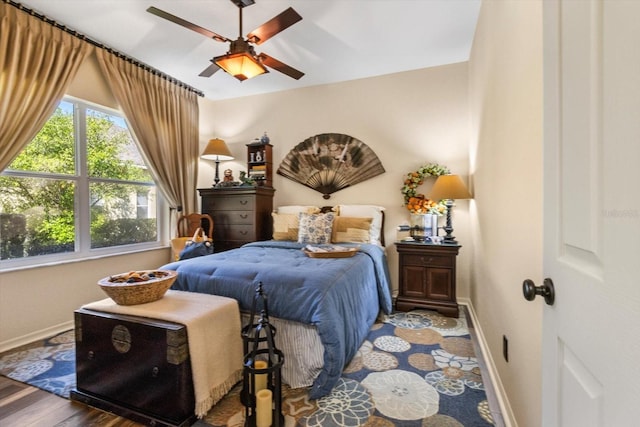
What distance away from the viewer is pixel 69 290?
283cm

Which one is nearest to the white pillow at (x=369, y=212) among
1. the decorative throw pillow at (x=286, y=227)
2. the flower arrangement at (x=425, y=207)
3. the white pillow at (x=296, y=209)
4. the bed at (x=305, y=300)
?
the white pillow at (x=296, y=209)

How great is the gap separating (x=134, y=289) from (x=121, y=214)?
220cm

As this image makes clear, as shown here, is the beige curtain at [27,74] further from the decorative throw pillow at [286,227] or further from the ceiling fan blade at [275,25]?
the decorative throw pillow at [286,227]

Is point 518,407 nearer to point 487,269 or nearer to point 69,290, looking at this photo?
point 487,269

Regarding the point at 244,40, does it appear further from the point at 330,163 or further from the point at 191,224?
the point at 191,224

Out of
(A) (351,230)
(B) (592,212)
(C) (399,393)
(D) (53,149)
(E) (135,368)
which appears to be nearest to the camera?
(B) (592,212)

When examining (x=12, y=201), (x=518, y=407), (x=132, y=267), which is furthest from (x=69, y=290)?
(x=518, y=407)

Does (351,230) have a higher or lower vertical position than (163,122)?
lower

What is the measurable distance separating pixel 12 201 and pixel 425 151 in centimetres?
404

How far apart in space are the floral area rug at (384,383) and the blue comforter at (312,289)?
117 millimetres

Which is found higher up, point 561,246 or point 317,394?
point 561,246

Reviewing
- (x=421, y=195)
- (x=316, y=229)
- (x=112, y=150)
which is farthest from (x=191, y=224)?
(x=421, y=195)

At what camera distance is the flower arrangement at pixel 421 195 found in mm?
3289

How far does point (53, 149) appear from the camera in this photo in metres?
2.80
